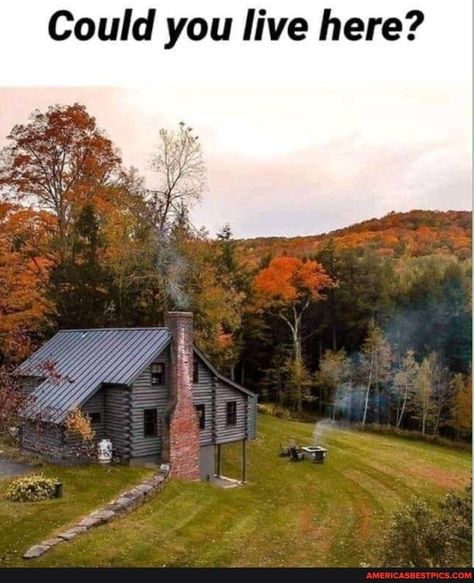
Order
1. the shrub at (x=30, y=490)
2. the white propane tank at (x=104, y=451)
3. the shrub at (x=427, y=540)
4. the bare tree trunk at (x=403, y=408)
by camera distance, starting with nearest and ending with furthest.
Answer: the shrub at (x=427, y=540), the shrub at (x=30, y=490), the white propane tank at (x=104, y=451), the bare tree trunk at (x=403, y=408)

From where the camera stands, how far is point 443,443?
5.23 m

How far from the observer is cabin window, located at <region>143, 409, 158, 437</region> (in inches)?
215

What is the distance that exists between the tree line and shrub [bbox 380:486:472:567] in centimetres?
96

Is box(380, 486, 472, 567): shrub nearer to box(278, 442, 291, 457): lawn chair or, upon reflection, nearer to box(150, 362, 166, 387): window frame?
box(278, 442, 291, 457): lawn chair

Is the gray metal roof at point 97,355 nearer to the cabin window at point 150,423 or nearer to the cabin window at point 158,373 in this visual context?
the cabin window at point 158,373

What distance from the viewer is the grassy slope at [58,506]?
14.7 feet

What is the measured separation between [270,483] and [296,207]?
2.44 meters

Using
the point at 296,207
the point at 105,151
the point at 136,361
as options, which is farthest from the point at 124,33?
the point at 136,361

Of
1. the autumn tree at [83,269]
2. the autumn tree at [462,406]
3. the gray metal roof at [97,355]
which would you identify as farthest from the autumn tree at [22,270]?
the autumn tree at [462,406]

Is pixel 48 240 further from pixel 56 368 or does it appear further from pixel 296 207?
pixel 296 207

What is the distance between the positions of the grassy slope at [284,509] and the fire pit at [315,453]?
5 centimetres

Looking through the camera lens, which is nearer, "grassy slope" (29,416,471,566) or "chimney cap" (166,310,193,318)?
"grassy slope" (29,416,471,566)

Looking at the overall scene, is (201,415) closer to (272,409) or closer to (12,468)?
(272,409)

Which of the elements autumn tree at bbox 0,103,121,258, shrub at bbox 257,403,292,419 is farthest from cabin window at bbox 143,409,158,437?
autumn tree at bbox 0,103,121,258
